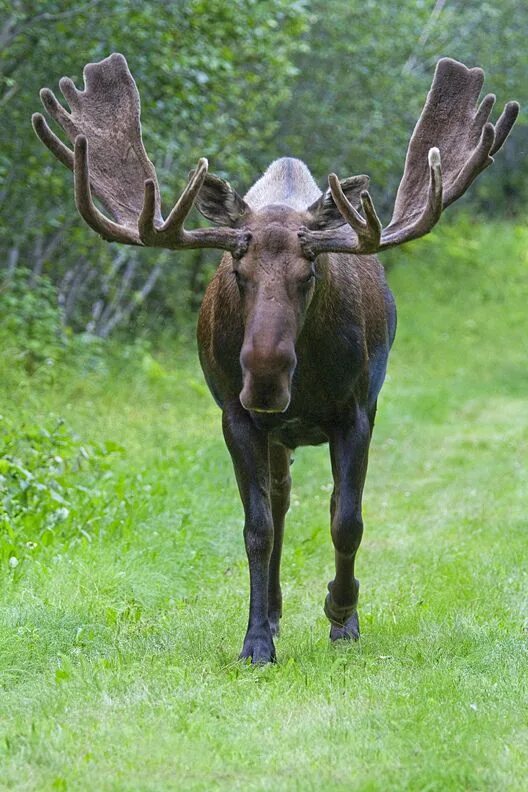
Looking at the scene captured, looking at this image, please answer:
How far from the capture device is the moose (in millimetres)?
5758

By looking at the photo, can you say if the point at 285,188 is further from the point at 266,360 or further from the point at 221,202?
the point at 266,360

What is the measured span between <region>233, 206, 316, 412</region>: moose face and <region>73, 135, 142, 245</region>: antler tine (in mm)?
588

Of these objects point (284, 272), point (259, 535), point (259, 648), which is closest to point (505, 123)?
point (284, 272)

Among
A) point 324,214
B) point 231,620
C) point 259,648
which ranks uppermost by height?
point 324,214

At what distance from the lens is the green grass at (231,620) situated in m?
4.62

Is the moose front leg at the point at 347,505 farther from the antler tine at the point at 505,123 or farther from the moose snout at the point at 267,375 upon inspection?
the antler tine at the point at 505,123

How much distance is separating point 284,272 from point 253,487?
3.66 ft

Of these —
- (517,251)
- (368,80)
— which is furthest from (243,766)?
(517,251)

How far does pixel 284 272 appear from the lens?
578 cm

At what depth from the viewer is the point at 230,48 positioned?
15273mm

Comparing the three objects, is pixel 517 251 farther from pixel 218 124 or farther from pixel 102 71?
pixel 102 71

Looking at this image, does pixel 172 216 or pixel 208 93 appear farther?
pixel 208 93

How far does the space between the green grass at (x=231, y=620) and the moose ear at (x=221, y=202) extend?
190 centimetres

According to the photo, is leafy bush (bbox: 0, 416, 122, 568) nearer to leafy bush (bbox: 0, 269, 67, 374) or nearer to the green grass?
the green grass
